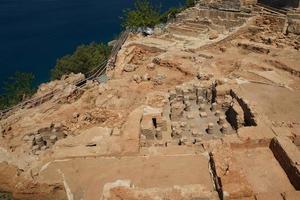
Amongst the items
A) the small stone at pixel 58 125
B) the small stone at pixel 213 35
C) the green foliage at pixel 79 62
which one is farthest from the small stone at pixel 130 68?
the green foliage at pixel 79 62

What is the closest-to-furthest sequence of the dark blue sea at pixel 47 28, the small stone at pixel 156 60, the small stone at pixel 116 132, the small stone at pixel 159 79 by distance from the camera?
the small stone at pixel 116 132
the small stone at pixel 159 79
the small stone at pixel 156 60
the dark blue sea at pixel 47 28

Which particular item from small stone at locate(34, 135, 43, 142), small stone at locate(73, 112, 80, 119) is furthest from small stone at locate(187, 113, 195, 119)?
small stone at locate(34, 135, 43, 142)

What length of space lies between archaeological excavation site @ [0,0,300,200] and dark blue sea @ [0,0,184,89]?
29.6 metres

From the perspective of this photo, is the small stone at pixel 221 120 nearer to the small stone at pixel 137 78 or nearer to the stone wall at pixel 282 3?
the small stone at pixel 137 78

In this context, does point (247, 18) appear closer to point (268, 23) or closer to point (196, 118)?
point (268, 23)

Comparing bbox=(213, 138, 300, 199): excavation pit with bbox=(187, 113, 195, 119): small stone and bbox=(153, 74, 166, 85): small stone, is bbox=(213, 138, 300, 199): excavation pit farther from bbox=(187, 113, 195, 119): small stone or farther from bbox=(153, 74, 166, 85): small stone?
bbox=(153, 74, 166, 85): small stone

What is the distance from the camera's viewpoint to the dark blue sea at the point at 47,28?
5144 cm

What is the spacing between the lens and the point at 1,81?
155 feet

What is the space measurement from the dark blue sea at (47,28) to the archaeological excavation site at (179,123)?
97.1 ft

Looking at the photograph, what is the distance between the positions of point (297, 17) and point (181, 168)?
641 inches

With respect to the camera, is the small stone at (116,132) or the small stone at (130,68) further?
the small stone at (130,68)

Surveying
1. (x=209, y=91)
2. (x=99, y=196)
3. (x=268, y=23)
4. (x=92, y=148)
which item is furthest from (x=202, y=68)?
(x=99, y=196)

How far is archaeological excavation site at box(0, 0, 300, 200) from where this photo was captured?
9992mm

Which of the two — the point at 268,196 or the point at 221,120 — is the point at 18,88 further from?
the point at 268,196
